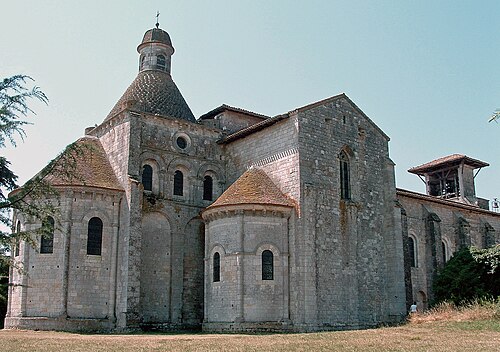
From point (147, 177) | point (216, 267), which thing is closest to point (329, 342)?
point (216, 267)

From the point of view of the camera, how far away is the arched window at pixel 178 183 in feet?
104

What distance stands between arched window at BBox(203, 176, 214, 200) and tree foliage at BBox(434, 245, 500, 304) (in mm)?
15560

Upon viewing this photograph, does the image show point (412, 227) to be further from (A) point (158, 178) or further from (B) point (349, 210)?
(A) point (158, 178)

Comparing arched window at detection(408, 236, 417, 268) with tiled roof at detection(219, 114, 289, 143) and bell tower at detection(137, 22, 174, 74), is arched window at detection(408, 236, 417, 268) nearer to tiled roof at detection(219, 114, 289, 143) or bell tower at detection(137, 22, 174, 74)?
tiled roof at detection(219, 114, 289, 143)

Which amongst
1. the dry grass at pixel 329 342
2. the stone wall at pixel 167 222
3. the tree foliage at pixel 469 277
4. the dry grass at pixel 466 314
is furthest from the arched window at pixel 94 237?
the tree foliage at pixel 469 277

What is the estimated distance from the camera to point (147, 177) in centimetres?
3081

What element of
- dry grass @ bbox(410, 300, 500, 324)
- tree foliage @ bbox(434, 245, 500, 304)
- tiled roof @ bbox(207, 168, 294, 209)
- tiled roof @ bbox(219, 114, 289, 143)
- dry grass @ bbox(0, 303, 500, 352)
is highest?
tiled roof @ bbox(219, 114, 289, 143)

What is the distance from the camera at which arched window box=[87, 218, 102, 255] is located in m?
28.2

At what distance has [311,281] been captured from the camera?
27.9m

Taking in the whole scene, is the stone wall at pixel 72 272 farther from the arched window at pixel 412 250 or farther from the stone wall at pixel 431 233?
the arched window at pixel 412 250

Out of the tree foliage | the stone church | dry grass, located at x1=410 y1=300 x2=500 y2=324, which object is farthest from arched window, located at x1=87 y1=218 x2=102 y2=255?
the tree foliage

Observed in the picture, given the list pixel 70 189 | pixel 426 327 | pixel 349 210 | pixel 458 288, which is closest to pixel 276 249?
pixel 349 210

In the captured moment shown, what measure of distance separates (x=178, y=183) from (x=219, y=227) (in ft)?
15.0

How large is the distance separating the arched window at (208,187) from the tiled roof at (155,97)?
3696mm
